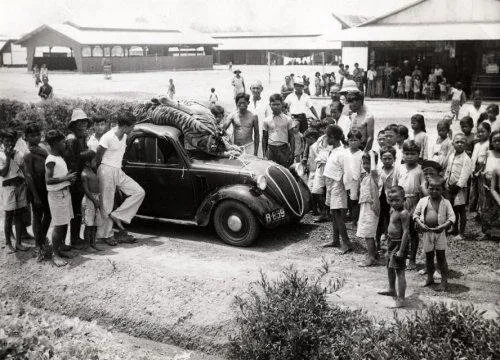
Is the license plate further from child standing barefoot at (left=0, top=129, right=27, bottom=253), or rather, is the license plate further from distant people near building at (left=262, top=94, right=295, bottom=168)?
child standing barefoot at (left=0, top=129, right=27, bottom=253)

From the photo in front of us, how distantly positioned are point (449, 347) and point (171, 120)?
5364mm

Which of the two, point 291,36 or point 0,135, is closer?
point 0,135

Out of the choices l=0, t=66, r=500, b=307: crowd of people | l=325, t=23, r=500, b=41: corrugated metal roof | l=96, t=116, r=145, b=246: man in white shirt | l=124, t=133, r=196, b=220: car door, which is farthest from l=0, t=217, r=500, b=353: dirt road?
l=325, t=23, r=500, b=41: corrugated metal roof

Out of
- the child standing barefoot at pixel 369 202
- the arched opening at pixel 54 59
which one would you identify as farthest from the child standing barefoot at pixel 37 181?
the arched opening at pixel 54 59

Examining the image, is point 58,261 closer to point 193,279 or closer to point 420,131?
point 193,279

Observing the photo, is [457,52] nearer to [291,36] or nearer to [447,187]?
[447,187]

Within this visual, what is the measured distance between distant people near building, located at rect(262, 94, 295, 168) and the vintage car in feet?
3.12

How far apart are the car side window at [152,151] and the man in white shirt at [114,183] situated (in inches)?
12.3

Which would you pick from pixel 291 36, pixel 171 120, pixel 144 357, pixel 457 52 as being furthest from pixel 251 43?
pixel 144 357

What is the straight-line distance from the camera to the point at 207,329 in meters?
5.71

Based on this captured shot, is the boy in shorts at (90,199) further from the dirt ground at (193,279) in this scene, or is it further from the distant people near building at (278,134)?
the distant people near building at (278,134)

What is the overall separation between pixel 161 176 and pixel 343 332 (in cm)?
404

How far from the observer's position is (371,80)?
87.1ft

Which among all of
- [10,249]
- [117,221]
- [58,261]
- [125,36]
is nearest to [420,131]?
[117,221]
